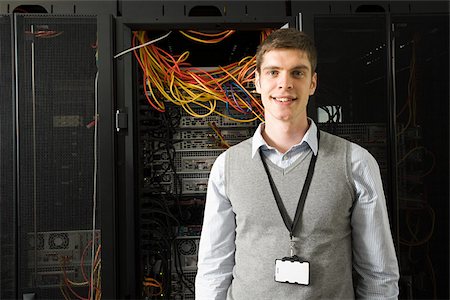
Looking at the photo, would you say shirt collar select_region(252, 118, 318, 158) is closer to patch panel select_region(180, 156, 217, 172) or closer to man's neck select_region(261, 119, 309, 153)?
man's neck select_region(261, 119, 309, 153)

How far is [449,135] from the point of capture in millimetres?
1474

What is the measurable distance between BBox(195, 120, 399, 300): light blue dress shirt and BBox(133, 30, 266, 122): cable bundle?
581mm

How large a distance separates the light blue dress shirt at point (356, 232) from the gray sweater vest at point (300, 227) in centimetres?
3

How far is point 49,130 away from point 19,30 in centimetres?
40

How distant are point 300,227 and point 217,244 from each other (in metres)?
0.27

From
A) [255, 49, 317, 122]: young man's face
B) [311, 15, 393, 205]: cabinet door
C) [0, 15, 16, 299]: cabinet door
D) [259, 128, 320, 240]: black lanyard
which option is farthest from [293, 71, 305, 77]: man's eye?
[0, 15, 16, 299]: cabinet door

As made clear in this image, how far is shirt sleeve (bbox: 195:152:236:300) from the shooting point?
1.08 metres

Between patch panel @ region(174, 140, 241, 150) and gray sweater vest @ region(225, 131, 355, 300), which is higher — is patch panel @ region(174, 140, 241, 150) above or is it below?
above

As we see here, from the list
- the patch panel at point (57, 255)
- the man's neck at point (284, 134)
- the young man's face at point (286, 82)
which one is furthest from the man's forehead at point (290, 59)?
the patch panel at point (57, 255)

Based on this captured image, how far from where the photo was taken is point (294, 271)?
935 mm

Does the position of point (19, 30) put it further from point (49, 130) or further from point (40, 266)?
point (40, 266)

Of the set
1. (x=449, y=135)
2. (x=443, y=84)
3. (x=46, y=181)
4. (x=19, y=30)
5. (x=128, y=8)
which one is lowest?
(x=46, y=181)

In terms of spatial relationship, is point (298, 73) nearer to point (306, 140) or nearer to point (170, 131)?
point (306, 140)

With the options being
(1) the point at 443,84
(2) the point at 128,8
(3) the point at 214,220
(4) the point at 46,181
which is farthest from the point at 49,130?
(1) the point at 443,84
